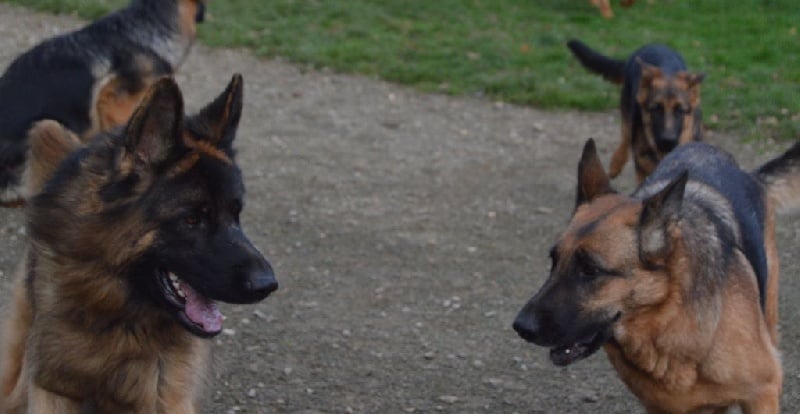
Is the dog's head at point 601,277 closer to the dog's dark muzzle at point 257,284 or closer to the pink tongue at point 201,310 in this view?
the dog's dark muzzle at point 257,284

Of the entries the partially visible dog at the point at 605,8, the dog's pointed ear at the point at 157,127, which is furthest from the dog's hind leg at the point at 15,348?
the partially visible dog at the point at 605,8

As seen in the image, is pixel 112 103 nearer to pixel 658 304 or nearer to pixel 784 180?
pixel 784 180

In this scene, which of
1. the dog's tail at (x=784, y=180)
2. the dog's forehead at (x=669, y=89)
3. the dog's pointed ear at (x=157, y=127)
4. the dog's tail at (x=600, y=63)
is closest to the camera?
the dog's pointed ear at (x=157, y=127)

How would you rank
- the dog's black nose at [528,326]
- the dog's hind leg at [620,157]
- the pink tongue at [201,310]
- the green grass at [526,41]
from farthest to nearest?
the green grass at [526,41], the dog's hind leg at [620,157], the dog's black nose at [528,326], the pink tongue at [201,310]

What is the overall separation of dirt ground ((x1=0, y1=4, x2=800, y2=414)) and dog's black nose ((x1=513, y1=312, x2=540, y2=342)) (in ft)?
4.50

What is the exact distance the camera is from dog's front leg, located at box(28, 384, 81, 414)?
4660 millimetres

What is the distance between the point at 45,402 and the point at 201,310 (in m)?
0.73

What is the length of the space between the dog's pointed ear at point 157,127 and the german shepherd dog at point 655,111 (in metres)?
5.87

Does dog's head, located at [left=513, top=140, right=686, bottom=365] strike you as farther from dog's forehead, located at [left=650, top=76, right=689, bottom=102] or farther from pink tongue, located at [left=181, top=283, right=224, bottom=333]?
dog's forehead, located at [left=650, top=76, right=689, bottom=102]

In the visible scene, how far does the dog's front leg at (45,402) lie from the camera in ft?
15.3

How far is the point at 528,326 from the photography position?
4.77 metres

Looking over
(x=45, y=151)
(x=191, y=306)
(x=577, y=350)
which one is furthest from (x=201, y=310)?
(x=577, y=350)

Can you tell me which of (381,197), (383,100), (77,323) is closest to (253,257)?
(77,323)

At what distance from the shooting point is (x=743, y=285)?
5.23 meters
